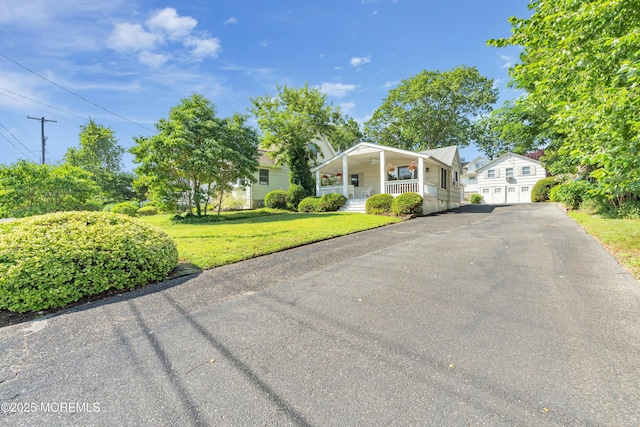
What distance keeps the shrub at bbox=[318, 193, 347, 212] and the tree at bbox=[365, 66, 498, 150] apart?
21.9 meters

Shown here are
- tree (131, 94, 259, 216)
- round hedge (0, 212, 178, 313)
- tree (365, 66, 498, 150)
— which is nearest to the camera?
round hedge (0, 212, 178, 313)

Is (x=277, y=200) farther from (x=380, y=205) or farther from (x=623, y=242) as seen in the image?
(x=623, y=242)

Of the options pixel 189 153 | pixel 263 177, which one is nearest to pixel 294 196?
pixel 263 177

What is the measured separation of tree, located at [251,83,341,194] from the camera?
19.4 m

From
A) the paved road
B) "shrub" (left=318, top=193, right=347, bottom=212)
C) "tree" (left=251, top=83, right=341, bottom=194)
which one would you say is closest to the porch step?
"shrub" (left=318, top=193, right=347, bottom=212)

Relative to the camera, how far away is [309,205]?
17438mm

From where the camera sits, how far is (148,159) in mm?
12977

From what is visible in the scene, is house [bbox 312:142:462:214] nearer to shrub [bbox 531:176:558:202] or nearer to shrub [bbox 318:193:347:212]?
shrub [bbox 318:193:347:212]

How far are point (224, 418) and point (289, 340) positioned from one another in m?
0.99

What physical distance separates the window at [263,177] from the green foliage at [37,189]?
13476mm

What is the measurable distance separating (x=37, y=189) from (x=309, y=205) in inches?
478

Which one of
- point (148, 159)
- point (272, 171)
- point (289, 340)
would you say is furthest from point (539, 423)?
point (272, 171)

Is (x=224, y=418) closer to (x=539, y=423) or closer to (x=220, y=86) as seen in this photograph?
(x=539, y=423)

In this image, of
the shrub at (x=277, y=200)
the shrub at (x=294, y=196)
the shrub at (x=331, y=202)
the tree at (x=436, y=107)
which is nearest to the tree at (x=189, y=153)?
the shrub at (x=294, y=196)
